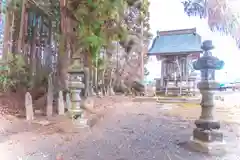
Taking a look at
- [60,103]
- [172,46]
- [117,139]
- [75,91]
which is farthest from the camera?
[172,46]

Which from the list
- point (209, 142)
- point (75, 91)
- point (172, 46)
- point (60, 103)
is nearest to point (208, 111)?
point (209, 142)

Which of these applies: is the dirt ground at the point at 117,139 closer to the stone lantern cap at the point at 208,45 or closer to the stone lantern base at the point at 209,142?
the stone lantern base at the point at 209,142

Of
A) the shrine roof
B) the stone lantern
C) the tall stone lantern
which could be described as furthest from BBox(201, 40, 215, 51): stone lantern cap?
the shrine roof

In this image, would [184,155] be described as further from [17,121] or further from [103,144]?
[17,121]

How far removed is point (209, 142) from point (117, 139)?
491mm

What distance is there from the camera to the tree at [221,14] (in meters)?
0.93

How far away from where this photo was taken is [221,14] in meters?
0.98

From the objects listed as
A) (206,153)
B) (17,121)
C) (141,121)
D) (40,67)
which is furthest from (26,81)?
(206,153)

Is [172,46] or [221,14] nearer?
[221,14]

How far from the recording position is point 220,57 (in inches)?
39.0

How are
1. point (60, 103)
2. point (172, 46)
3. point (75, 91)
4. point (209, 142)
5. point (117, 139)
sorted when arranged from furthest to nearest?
point (172, 46), point (60, 103), point (75, 91), point (117, 139), point (209, 142)

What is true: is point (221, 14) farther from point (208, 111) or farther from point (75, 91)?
point (75, 91)

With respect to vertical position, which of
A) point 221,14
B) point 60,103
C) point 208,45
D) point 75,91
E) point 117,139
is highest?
point 221,14

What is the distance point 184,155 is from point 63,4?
1.65 metres
